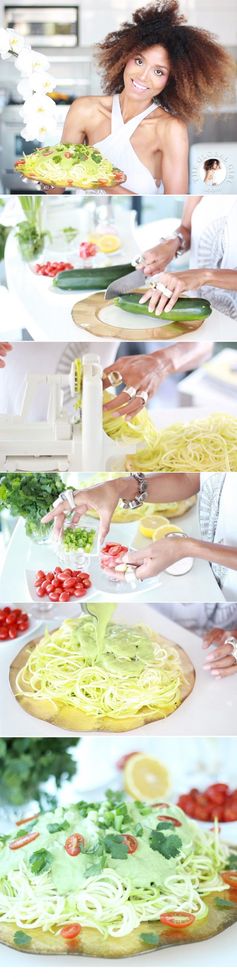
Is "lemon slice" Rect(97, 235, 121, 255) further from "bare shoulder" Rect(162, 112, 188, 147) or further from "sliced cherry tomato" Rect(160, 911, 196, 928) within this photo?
"sliced cherry tomato" Rect(160, 911, 196, 928)

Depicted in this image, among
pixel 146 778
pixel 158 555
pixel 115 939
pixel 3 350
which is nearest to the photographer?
pixel 3 350

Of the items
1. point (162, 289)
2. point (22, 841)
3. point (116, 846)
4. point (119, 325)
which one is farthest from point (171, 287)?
point (22, 841)

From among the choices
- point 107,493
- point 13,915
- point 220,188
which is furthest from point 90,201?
point 13,915

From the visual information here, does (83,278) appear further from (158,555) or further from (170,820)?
(170,820)

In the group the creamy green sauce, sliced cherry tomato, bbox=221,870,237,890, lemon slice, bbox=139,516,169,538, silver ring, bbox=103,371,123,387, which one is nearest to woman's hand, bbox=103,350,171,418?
silver ring, bbox=103,371,123,387

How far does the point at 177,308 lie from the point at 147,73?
1.89ft

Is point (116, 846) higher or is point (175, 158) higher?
point (175, 158)

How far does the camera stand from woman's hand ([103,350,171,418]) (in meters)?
3.19

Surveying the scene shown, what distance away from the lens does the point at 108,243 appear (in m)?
3.05

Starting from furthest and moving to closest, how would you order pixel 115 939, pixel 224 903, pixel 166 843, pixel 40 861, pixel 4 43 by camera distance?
pixel 166 843 → pixel 40 861 → pixel 224 903 → pixel 115 939 → pixel 4 43

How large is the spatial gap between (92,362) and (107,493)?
1.20 feet

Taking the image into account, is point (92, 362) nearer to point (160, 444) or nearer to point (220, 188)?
point (160, 444)

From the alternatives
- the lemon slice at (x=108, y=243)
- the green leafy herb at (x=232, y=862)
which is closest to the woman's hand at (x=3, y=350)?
the lemon slice at (x=108, y=243)

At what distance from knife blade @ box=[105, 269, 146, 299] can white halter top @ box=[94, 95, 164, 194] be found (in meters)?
0.20
